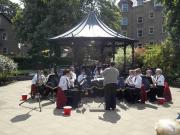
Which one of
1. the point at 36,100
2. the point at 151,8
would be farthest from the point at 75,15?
the point at 36,100

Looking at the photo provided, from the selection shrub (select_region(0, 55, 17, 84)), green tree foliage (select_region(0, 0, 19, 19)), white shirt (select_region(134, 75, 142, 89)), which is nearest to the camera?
white shirt (select_region(134, 75, 142, 89))

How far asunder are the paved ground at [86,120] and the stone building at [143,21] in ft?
144

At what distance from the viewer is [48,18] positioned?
3956cm

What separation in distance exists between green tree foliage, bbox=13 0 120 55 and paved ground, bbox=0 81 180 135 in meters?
25.5

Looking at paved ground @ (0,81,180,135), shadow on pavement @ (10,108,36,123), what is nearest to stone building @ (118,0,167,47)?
paved ground @ (0,81,180,135)

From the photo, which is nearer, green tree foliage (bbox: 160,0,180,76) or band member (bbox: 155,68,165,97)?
band member (bbox: 155,68,165,97)

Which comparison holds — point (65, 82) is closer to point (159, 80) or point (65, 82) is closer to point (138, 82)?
point (138, 82)

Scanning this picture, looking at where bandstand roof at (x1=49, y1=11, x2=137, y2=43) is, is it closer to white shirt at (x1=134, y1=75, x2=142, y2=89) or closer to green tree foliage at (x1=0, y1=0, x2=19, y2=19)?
white shirt at (x1=134, y1=75, x2=142, y2=89)

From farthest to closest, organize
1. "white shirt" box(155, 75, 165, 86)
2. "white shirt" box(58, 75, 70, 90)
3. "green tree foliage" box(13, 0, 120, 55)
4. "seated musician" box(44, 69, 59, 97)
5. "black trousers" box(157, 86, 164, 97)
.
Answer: "green tree foliage" box(13, 0, 120, 55), "seated musician" box(44, 69, 59, 97), "black trousers" box(157, 86, 164, 97), "white shirt" box(155, 75, 165, 86), "white shirt" box(58, 75, 70, 90)

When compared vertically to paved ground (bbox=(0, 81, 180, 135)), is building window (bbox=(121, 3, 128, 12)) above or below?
above

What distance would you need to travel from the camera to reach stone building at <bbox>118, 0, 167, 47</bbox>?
5709 cm

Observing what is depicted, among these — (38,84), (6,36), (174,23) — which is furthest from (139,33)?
(38,84)

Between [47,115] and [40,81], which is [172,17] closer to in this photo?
[40,81]

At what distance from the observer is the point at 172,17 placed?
28.1m
